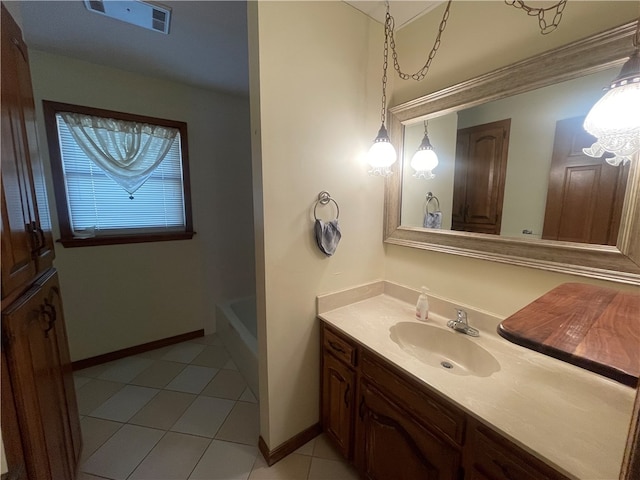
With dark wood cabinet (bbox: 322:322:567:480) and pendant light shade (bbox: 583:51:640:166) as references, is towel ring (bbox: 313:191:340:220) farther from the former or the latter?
pendant light shade (bbox: 583:51:640:166)

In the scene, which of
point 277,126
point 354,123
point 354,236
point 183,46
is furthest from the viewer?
point 183,46

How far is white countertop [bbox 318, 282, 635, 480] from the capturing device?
0.67m

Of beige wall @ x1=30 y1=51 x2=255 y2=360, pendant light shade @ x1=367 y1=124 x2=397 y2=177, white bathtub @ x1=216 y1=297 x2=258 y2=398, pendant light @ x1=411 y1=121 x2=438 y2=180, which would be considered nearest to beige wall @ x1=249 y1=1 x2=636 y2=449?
pendant light shade @ x1=367 y1=124 x2=397 y2=177

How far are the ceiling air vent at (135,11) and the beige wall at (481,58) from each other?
1.37 m

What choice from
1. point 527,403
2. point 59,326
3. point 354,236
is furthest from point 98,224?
point 527,403

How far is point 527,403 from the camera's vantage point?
83cm

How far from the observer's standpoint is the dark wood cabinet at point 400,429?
0.77 metres

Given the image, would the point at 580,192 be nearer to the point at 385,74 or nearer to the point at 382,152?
the point at 382,152

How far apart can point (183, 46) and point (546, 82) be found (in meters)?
2.12

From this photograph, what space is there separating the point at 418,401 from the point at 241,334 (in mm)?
1626

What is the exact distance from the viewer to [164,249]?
98.3 inches

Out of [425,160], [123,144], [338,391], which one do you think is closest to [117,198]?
[123,144]

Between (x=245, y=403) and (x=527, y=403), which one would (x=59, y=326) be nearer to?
(x=245, y=403)

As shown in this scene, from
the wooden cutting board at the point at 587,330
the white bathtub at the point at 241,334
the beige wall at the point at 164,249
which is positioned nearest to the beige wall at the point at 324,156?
the wooden cutting board at the point at 587,330
